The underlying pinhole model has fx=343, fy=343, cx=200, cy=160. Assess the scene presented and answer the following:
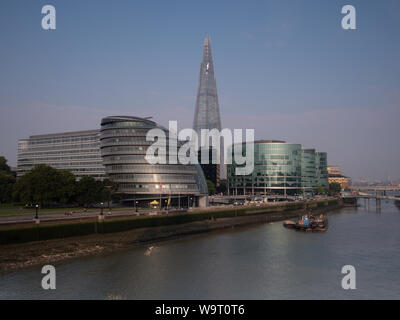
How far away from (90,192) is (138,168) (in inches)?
754

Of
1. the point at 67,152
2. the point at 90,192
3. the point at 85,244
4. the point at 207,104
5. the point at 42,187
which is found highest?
the point at 207,104

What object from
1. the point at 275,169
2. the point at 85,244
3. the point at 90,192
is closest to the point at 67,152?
the point at 90,192

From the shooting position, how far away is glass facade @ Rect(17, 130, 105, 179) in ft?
409

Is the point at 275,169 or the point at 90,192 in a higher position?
the point at 275,169

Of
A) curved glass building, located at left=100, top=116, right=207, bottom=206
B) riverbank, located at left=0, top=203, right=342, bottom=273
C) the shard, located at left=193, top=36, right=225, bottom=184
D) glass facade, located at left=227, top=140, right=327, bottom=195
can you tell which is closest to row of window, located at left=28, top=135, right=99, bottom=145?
curved glass building, located at left=100, top=116, right=207, bottom=206

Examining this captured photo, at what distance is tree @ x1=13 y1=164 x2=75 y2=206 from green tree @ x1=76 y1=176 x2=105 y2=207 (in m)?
3.06

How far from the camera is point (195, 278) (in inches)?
1518

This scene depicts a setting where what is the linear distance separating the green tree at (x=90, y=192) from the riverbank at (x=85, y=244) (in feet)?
66.8

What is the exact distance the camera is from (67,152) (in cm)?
13175

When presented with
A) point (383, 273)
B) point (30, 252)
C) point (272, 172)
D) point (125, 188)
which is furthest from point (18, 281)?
point (272, 172)

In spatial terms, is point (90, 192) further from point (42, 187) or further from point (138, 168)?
point (138, 168)

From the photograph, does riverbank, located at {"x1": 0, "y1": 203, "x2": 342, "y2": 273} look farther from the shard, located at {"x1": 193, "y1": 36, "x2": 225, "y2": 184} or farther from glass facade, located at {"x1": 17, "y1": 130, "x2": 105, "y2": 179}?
the shard, located at {"x1": 193, "y1": 36, "x2": 225, "y2": 184}

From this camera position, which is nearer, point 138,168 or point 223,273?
point 223,273

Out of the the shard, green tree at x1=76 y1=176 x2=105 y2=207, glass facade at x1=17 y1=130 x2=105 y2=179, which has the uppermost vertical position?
the the shard
